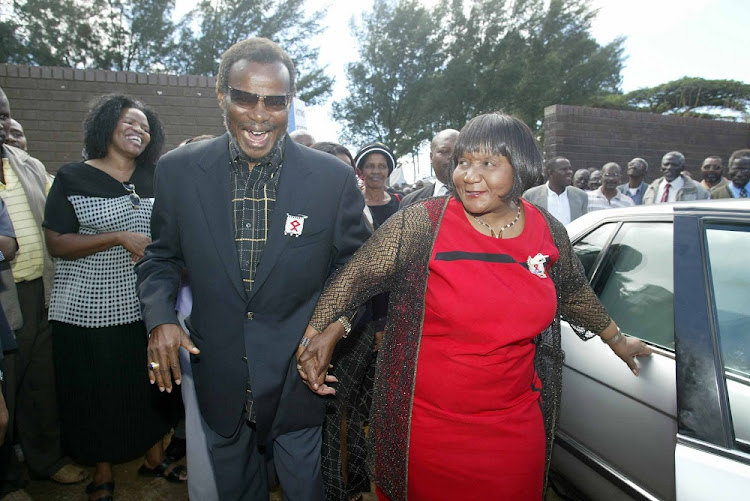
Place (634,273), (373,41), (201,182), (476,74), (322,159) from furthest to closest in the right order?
(373,41) → (476,74) → (634,273) → (322,159) → (201,182)

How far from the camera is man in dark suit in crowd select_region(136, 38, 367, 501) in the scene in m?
1.81

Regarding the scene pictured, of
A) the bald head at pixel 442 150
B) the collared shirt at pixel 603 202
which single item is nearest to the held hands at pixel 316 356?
the bald head at pixel 442 150

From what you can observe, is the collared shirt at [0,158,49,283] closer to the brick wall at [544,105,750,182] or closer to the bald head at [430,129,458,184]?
the bald head at [430,129,458,184]

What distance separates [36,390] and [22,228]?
101 cm

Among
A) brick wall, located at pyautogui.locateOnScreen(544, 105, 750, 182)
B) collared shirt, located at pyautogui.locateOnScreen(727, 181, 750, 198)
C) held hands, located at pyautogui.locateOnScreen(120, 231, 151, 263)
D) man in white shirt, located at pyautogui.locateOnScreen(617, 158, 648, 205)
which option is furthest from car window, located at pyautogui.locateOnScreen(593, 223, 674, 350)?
brick wall, located at pyautogui.locateOnScreen(544, 105, 750, 182)

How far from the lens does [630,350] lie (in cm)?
201

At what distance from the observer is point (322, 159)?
78.3 inches

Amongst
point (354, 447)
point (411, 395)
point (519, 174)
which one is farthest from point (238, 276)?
point (354, 447)

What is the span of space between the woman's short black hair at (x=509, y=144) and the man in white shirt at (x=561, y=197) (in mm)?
4173

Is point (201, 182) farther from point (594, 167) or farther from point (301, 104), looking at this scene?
point (594, 167)

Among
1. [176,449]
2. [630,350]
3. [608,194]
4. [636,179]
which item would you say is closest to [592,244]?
[630,350]

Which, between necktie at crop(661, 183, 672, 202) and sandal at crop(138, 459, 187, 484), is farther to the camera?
necktie at crop(661, 183, 672, 202)

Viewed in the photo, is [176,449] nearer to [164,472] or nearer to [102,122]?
[164,472]

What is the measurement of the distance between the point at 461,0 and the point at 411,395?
36419 mm
